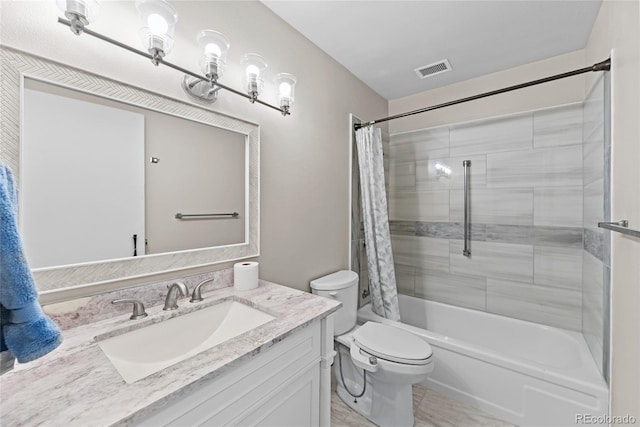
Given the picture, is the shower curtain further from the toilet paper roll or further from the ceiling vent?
the toilet paper roll

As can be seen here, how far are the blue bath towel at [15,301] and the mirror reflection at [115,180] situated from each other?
0.49 meters

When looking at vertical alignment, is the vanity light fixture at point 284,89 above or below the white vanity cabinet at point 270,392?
Result: above

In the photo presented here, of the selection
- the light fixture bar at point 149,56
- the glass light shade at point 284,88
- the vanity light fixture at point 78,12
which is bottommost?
the light fixture bar at point 149,56

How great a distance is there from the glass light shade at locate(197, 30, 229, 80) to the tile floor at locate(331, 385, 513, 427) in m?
2.07

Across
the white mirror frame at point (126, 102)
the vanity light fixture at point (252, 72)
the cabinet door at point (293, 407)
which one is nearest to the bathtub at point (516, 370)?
the cabinet door at point (293, 407)

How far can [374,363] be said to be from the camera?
1531 millimetres

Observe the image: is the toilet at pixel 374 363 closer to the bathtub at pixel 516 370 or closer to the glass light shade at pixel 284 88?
the bathtub at pixel 516 370

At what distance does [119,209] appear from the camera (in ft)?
3.37

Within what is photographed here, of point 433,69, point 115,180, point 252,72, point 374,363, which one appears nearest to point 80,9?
point 115,180

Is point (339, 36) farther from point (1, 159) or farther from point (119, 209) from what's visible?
point (1, 159)

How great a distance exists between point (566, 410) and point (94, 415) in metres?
2.16

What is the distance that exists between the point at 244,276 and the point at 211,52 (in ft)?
3.34

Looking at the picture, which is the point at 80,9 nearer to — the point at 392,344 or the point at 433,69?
the point at 392,344

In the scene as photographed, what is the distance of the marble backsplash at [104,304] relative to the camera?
0.87m
